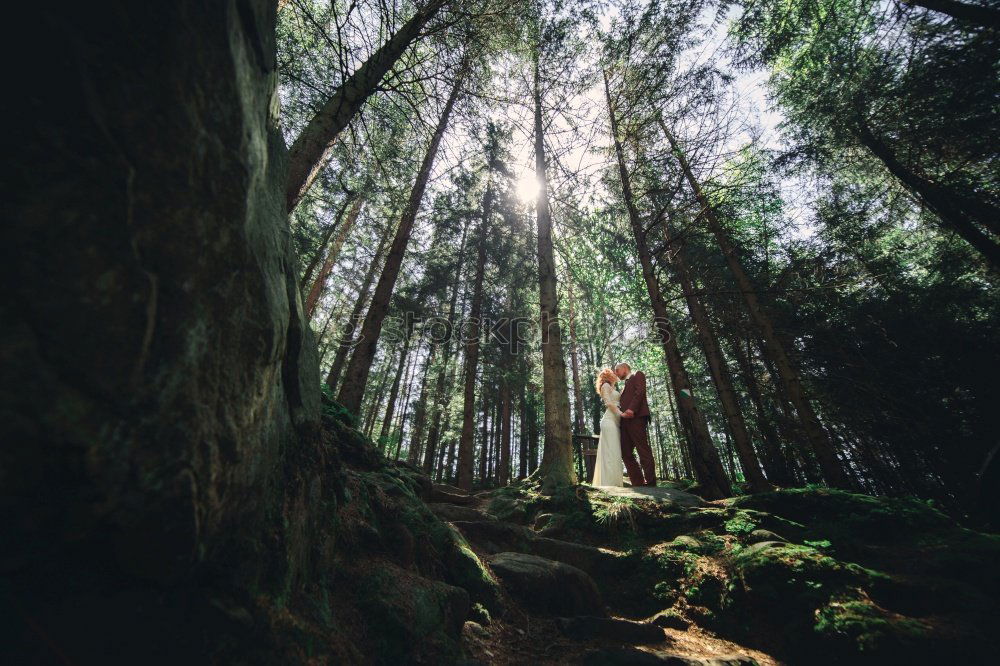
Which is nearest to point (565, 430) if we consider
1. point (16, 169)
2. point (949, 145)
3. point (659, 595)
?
point (659, 595)

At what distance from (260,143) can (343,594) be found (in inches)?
118

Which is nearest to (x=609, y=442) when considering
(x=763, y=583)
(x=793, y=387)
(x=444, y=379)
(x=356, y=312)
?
(x=793, y=387)

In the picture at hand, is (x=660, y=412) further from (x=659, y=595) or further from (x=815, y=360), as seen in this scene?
(x=659, y=595)

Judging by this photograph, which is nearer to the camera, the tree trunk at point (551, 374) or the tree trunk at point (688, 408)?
the tree trunk at point (688, 408)

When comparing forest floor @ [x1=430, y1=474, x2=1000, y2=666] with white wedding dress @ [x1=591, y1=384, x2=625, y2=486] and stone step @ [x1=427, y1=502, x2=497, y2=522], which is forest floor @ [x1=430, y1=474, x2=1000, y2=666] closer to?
stone step @ [x1=427, y1=502, x2=497, y2=522]

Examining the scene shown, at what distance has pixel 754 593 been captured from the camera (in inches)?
146

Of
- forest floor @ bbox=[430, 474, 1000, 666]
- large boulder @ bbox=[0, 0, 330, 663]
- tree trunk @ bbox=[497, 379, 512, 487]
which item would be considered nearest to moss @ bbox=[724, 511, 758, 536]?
forest floor @ bbox=[430, 474, 1000, 666]

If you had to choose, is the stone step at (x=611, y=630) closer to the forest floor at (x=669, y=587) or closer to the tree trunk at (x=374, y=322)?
the forest floor at (x=669, y=587)

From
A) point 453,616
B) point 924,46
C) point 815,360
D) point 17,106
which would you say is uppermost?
point 924,46

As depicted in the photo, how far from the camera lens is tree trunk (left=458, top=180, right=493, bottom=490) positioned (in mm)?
13367

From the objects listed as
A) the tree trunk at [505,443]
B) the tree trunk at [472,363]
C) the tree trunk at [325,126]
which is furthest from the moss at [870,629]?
the tree trunk at [505,443]

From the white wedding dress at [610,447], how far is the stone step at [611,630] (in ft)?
17.3

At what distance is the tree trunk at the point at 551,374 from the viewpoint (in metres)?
7.49

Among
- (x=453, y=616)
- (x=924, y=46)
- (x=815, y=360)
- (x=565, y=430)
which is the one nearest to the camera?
(x=453, y=616)
